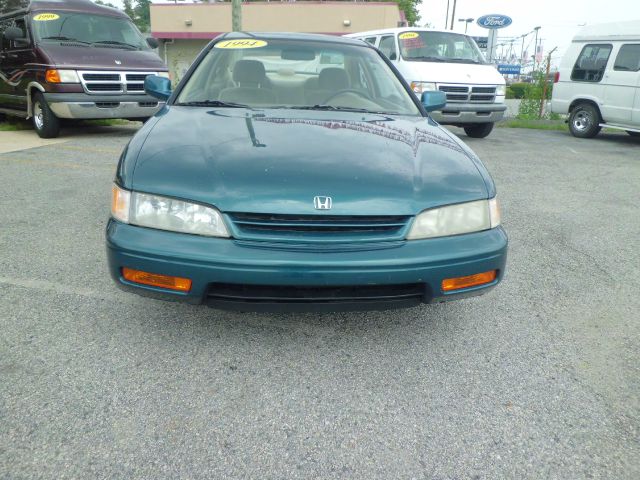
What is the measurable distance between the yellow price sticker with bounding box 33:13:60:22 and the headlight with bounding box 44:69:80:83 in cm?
108

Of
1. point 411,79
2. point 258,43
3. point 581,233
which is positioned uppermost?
point 258,43

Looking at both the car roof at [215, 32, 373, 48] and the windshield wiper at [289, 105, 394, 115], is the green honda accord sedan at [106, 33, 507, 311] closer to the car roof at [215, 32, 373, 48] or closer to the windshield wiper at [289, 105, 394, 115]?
the windshield wiper at [289, 105, 394, 115]

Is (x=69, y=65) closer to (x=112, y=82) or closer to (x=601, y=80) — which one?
(x=112, y=82)

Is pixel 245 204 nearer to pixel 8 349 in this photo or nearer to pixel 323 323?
pixel 323 323

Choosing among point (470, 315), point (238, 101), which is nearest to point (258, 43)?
point (238, 101)

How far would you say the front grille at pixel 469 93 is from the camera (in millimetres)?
9367

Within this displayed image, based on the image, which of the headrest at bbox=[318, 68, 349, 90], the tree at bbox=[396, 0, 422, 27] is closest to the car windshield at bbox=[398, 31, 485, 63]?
the headrest at bbox=[318, 68, 349, 90]

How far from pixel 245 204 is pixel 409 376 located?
3.34 ft

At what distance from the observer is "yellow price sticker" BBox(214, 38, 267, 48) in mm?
3859

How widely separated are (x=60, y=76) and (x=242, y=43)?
17.6 ft

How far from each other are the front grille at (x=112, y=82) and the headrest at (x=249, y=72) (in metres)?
5.43

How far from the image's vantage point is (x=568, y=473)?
5.96 ft

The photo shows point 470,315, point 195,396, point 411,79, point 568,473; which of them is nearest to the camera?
point 568,473

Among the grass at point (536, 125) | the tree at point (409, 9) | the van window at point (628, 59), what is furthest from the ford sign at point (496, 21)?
the tree at point (409, 9)
